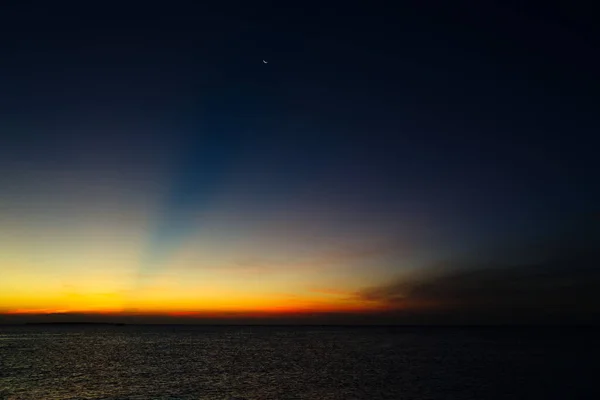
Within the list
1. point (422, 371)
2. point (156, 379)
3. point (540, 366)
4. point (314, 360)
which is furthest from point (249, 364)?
point (540, 366)

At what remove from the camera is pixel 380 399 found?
4012 cm

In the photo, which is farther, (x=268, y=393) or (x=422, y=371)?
(x=422, y=371)

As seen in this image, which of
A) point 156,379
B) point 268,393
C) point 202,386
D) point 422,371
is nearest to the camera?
point 268,393

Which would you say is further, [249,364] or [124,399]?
[249,364]

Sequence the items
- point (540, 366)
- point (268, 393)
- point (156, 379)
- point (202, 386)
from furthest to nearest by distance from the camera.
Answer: point (540, 366) < point (156, 379) < point (202, 386) < point (268, 393)

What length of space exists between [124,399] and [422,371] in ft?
113

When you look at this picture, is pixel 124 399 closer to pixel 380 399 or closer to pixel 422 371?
pixel 380 399

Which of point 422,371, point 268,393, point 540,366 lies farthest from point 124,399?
point 540,366

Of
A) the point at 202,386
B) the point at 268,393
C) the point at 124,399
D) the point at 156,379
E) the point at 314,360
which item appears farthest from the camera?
the point at 314,360

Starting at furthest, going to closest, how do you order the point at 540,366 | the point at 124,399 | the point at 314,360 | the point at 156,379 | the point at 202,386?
the point at 314,360 < the point at 540,366 < the point at 156,379 < the point at 202,386 < the point at 124,399

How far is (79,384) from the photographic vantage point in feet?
158

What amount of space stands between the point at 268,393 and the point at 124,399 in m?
11.7

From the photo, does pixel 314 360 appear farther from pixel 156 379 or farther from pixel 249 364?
pixel 156 379

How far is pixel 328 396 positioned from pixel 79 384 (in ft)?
80.6
